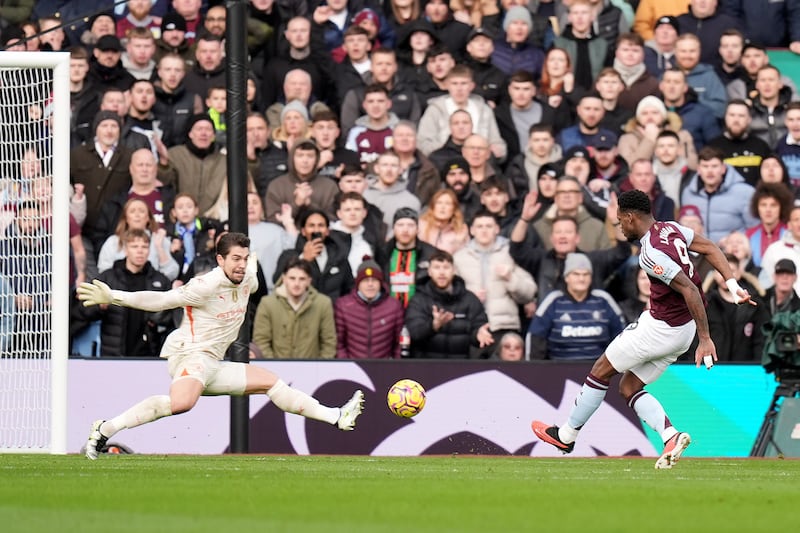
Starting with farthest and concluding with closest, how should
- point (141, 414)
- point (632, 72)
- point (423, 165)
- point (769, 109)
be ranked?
point (632, 72) < point (769, 109) < point (423, 165) < point (141, 414)

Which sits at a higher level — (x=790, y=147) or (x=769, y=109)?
(x=769, y=109)

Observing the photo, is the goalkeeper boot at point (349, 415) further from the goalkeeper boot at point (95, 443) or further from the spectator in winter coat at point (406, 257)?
the spectator in winter coat at point (406, 257)

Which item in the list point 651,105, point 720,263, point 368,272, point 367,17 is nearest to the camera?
point 720,263

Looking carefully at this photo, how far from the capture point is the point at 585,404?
13.5 metres

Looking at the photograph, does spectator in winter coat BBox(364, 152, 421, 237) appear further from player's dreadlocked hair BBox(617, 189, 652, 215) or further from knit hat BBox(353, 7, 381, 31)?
player's dreadlocked hair BBox(617, 189, 652, 215)

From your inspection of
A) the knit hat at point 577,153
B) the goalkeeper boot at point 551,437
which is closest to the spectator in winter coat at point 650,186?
the knit hat at point 577,153

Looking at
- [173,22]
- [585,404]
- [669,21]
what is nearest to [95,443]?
[585,404]

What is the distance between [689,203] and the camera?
1861 cm

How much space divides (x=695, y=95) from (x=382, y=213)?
4.56 meters

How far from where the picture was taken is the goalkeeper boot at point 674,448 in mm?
12828

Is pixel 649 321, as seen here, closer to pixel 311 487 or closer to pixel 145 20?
pixel 311 487

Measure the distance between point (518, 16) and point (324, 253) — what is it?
16.3 ft

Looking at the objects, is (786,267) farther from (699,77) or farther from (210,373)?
(210,373)

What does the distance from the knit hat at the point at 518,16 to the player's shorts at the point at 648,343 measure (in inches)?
321
